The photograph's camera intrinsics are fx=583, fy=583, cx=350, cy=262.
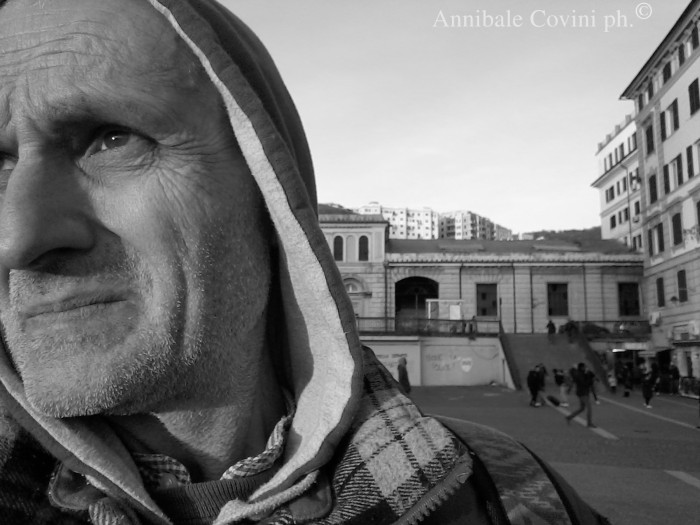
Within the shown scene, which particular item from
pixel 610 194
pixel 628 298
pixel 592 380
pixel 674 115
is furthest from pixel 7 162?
pixel 610 194

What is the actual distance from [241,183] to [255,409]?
0.48 metres

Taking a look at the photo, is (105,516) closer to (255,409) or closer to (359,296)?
(255,409)

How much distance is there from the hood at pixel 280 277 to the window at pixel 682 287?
95.3 feet

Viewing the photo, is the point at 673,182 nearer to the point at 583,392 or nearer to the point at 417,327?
the point at 417,327

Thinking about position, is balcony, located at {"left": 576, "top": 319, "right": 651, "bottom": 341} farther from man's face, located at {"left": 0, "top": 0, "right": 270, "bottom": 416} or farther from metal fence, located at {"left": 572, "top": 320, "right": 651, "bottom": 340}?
man's face, located at {"left": 0, "top": 0, "right": 270, "bottom": 416}

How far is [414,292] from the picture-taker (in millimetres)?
36250

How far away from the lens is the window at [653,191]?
1154 inches

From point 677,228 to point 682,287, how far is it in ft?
8.95

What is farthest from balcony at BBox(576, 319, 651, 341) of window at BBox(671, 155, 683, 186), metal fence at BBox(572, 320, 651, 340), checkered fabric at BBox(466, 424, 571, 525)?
checkered fabric at BBox(466, 424, 571, 525)

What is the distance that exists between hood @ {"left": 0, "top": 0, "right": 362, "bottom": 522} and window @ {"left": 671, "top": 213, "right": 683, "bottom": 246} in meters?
29.3

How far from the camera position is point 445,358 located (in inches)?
1081

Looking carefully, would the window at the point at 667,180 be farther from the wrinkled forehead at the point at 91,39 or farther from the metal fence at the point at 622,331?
the wrinkled forehead at the point at 91,39

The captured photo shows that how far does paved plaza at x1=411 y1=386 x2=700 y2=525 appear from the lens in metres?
6.50

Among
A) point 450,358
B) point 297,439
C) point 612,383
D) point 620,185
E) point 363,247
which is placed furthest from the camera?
point 620,185
